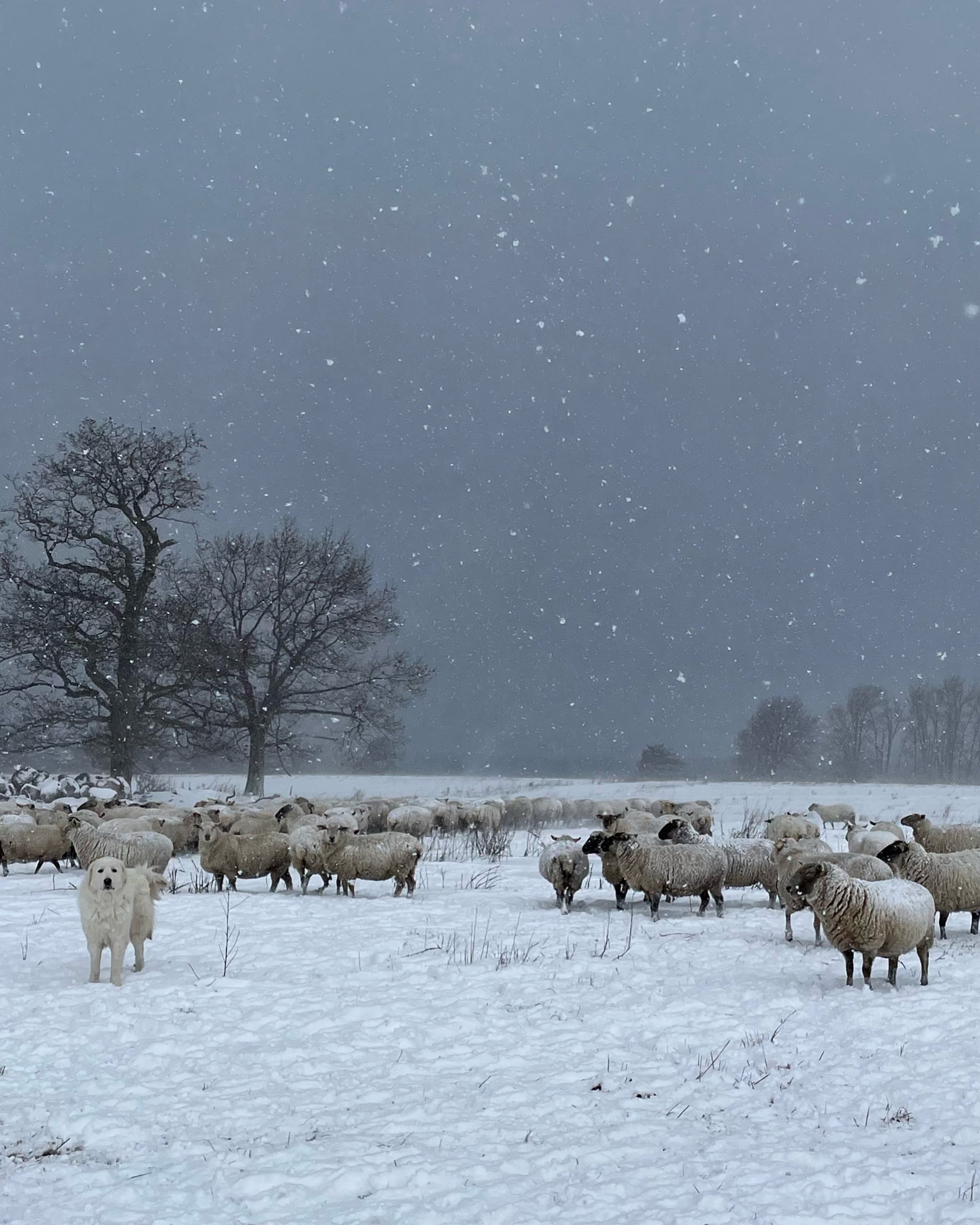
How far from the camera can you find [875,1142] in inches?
203

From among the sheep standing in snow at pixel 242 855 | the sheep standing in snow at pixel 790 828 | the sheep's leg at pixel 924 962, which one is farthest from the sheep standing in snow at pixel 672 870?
the sheep standing in snow at pixel 790 828

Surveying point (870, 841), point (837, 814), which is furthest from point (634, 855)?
point (837, 814)

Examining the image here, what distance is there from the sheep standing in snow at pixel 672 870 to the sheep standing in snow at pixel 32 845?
33.8ft

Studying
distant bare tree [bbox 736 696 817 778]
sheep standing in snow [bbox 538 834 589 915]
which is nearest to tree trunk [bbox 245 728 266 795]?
sheep standing in snow [bbox 538 834 589 915]

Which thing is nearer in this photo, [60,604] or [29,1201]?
[29,1201]

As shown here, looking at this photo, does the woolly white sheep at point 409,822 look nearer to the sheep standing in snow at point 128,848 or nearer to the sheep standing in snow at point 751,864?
the sheep standing in snow at point 128,848

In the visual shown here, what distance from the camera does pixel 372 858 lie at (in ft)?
44.4

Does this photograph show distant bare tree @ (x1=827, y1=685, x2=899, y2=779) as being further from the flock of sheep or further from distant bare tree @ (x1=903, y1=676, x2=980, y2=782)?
the flock of sheep

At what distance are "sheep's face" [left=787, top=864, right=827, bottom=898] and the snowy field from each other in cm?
87

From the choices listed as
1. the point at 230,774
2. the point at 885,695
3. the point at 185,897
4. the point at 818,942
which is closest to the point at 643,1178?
the point at 818,942

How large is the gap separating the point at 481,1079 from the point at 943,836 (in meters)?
11.9

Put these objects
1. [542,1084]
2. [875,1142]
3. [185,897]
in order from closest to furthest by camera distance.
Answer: [875,1142]
[542,1084]
[185,897]

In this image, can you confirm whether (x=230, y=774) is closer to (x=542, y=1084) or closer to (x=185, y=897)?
(x=185, y=897)

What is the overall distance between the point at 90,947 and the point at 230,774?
166 feet
